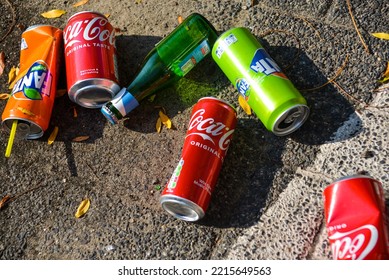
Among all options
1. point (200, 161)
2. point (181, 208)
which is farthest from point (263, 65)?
point (181, 208)

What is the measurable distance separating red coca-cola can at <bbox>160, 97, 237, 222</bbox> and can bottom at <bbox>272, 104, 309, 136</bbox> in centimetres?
24

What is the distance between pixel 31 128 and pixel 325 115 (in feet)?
5.48

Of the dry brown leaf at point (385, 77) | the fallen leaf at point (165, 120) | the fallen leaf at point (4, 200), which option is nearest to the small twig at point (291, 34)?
the dry brown leaf at point (385, 77)

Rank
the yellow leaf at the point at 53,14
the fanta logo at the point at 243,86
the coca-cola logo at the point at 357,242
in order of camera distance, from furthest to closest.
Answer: the yellow leaf at the point at 53,14 → the fanta logo at the point at 243,86 → the coca-cola logo at the point at 357,242

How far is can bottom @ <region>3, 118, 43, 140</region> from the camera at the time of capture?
2762 millimetres

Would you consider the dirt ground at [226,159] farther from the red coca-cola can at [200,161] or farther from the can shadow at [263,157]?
the red coca-cola can at [200,161]

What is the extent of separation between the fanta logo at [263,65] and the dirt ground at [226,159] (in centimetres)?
27

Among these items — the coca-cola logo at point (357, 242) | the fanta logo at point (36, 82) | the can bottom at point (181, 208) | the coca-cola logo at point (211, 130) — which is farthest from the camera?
the fanta logo at point (36, 82)

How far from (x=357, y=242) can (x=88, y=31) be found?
1801 millimetres

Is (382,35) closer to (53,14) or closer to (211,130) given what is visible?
(211,130)

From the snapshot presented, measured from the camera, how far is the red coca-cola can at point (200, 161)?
2383 mm

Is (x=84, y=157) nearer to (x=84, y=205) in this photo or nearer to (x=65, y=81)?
(x=84, y=205)

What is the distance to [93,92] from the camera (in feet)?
9.20
